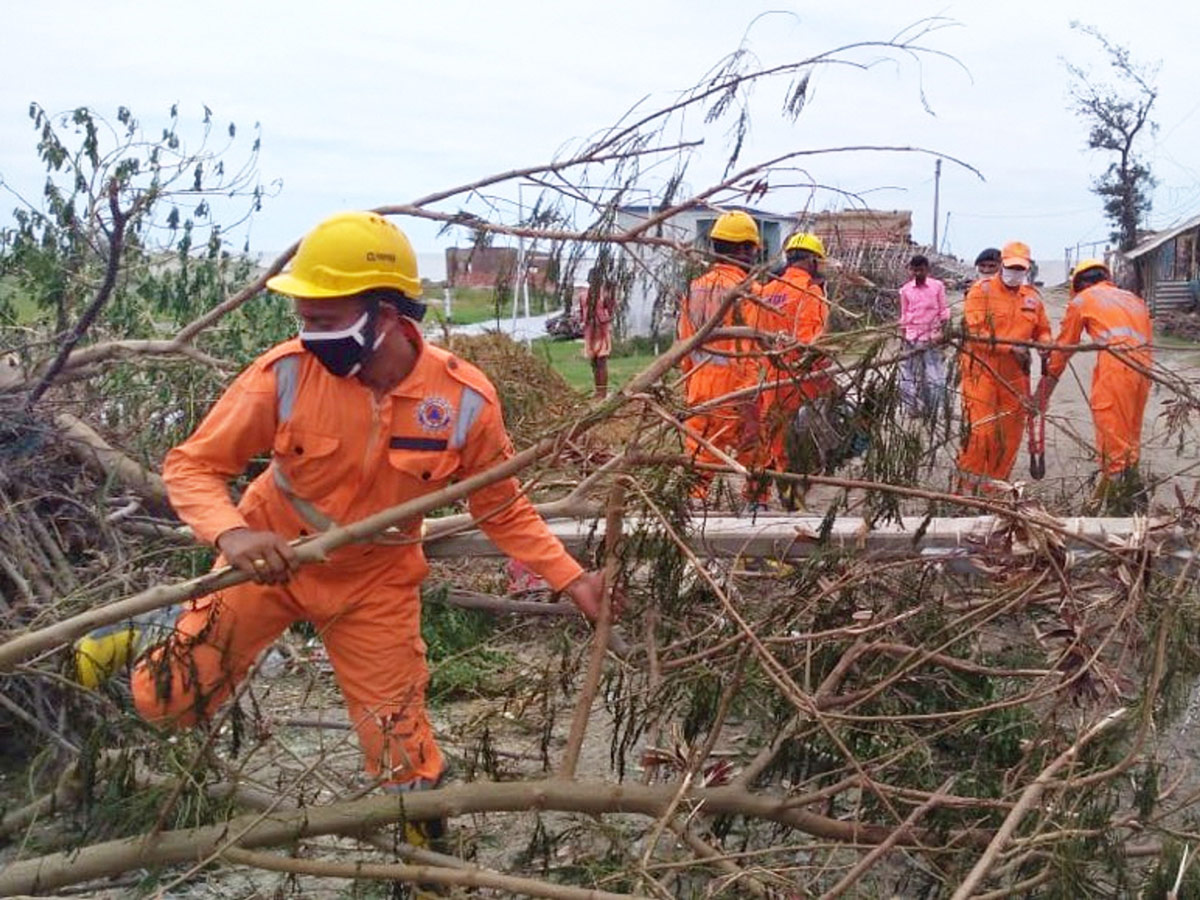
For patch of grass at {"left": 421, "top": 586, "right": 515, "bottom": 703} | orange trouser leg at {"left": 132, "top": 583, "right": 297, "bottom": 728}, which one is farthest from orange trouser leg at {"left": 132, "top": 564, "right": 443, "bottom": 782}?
patch of grass at {"left": 421, "top": 586, "right": 515, "bottom": 703}

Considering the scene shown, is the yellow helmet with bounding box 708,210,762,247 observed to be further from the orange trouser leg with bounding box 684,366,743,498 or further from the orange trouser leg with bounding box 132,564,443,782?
the orange trouser leg with bounding box 132,564,443,782

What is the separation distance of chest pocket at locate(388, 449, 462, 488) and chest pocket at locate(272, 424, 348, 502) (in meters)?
0.14

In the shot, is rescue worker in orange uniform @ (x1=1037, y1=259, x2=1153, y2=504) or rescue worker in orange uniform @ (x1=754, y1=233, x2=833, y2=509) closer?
rescue worker in orange uniform @ (x1=754, y1=233, x2=833, y2=509)

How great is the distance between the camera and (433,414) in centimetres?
354

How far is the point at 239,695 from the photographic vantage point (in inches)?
139

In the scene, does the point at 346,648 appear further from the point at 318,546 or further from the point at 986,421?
the point at 986,421

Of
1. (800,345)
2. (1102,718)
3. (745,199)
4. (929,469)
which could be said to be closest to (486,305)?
(745,199)

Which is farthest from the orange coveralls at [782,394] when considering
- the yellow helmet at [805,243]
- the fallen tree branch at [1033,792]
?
the fallen tree branch at [1033,792]

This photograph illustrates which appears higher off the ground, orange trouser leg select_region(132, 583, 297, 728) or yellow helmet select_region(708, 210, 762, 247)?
yellow helmet select_region(708, 210, 762, 247)

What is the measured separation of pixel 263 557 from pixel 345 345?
1.96 feet

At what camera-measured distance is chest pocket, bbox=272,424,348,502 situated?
3.49 meters

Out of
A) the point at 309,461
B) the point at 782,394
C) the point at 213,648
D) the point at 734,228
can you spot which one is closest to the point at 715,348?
the point at 734,228

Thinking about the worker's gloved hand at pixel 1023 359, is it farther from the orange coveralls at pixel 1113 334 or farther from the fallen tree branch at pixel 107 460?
the orange coveralls at pixel 1113 334

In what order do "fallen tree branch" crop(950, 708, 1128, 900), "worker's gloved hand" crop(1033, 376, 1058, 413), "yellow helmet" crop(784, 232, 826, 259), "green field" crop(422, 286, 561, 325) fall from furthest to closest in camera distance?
1. "worker's gloved hand" crop(1033, 376, 1058, 413)
2. "green field" crop(422, 286, 561, 325)
3. "yellow helmet" crop(784, 232, 826, 259)
4. "fallen tree branch" crop(950, 708, 1128, 900)
